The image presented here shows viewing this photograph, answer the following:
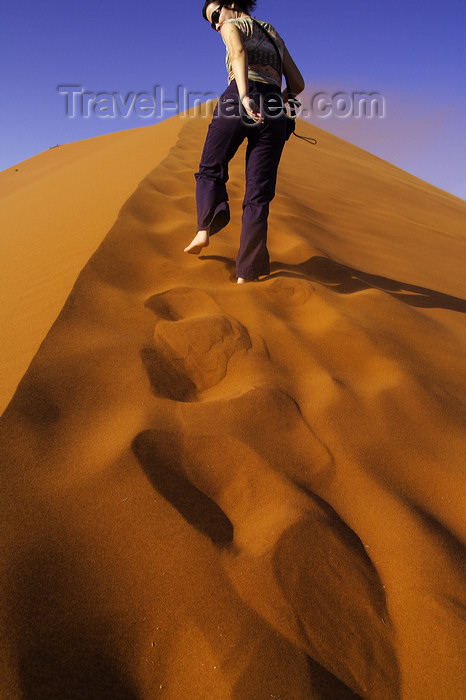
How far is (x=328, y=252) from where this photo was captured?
275 centimetres

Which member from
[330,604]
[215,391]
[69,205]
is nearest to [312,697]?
[330,604]

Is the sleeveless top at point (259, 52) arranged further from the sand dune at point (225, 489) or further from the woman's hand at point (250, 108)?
the sand dune at point (225, 489)

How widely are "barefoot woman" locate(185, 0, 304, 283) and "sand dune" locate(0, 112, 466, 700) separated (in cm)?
20

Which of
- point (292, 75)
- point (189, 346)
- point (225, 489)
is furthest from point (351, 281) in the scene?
point (225, 489)

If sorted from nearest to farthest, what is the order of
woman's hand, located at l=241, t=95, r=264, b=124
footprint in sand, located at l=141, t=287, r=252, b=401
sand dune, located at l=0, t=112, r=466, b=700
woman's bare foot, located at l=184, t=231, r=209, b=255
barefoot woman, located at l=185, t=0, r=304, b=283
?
1. sand dune, located at l=0, t=112, r=466, b=700
2. footprint in sand, located at l=141, t=287, r=252, b=401
3. woman's hand, located at l=241, t=95, r=264, b=124
4. barefoot woman, located at l=185, t=0, r=304, b=283
5. woman's bare foot, located at l=184, t=231, r=209, b=255

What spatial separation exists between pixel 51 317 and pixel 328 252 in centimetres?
183

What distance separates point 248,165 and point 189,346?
3.52ft

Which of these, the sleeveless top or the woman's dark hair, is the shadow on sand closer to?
the sleeveless top

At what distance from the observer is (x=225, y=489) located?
1.00 metres

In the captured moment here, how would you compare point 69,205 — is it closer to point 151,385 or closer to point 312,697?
point 151,385

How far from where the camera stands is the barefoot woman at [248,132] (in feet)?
6.24

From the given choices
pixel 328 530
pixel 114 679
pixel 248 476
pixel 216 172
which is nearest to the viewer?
pixel 114 679

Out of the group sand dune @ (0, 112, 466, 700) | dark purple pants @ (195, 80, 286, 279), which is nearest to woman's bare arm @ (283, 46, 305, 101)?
dark purple pants @ (195, 80, 286, 279)

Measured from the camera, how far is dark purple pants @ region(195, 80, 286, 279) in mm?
1943
